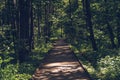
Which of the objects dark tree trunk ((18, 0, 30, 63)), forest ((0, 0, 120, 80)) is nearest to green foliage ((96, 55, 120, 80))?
forest ((0, 0, 120, 80))

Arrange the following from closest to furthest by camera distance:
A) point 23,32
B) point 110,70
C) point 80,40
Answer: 1. point 110,70
2. point 23,32
3. point 80,40

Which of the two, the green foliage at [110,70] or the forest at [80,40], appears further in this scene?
the forest at [80,40]

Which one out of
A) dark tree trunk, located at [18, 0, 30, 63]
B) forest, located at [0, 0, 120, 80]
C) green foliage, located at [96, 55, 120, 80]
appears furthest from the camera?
dark tree trunk, located at [18, 0, 30, 63]

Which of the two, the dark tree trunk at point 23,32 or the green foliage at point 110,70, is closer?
the green foliage at point 110,70

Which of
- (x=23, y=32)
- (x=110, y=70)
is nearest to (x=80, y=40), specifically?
(x=23, y=32)

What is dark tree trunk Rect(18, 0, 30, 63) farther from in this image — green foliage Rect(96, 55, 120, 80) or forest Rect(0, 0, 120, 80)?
green foliage Rect(96, 55, 120, 80)

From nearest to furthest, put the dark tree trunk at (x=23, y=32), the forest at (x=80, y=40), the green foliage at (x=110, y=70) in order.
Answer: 1. the green foliage at (x=110, y=70)
2. the forest at (x=80, y=40)
3. the dark tree trunk at (x=23, y=32)

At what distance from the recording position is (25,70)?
62.0ft

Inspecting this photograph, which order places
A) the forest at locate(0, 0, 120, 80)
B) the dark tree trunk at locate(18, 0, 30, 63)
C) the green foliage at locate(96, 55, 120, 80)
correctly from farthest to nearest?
the dark tree trunk at locate(18, 0, 30, 63) → the forest at locate(0, 0, 120, 80) → the green foliage at locate(96, 55, 120, 80)

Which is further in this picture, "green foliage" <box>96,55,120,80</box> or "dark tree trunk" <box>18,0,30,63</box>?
"dark tree trunk" <box>18,0,30,63</box>

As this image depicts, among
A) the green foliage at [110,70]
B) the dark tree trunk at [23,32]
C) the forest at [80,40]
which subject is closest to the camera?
the green foliage at [110,70]

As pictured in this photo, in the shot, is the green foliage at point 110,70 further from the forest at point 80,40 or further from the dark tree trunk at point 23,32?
the dark tree trunk at point 23,32

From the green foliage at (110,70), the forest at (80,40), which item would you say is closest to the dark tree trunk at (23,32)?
the forest at (80,40)

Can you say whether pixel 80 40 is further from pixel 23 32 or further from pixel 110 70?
pixel 110 70
